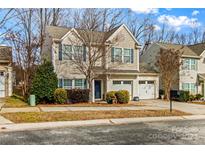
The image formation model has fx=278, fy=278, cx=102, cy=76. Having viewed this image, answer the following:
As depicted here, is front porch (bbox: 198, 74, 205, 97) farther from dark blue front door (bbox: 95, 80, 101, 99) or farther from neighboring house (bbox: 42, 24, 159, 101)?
dark blue front door (bbox: 95, 80, 101, 99)

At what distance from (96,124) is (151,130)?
9.30 feet

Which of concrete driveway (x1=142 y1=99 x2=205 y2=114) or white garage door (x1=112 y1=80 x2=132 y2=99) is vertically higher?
white garage door (x1=112 y1=80 x2=132 y2=99)

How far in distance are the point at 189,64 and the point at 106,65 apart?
40.5ft

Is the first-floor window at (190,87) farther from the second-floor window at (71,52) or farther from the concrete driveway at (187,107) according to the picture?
the second-floor window at (71,52)

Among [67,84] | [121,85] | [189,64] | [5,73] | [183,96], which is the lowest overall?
[183,96]

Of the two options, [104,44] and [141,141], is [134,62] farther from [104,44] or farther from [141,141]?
[141,141]

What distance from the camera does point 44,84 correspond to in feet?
72.7

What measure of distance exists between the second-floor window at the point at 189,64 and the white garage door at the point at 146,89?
15.9ft

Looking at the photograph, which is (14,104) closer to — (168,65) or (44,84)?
(44,84)

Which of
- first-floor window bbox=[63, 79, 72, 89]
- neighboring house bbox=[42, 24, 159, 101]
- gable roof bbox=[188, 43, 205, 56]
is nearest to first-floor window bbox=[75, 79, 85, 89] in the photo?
neighboring house bbox=[42, 24, 159, 101]

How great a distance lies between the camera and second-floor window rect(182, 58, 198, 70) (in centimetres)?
3316

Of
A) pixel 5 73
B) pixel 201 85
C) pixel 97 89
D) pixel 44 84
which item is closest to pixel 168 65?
pixel 201 85

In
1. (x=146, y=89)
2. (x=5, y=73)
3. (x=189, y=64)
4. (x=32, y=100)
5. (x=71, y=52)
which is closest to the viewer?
(x=32, y=100)
